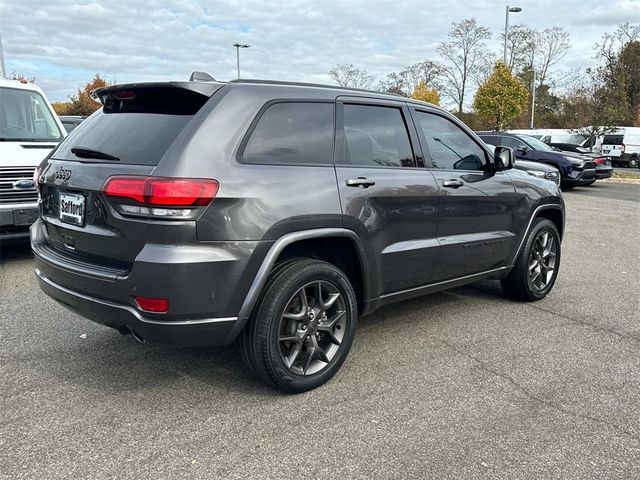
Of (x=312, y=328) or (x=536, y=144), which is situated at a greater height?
(x=536, y=144)

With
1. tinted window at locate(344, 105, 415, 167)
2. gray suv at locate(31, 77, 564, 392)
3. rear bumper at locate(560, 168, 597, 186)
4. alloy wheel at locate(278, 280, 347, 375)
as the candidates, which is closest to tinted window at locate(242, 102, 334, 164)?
gray suv at locate(31, 77, 564, 392)

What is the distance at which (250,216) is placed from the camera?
9.16ft

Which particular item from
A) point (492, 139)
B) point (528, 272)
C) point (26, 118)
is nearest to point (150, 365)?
point (528, 272)

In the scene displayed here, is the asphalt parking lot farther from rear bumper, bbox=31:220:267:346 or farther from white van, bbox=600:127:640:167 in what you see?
white van, bbox=600:127:640:167

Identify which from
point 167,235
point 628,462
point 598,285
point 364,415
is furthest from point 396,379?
point 598,285

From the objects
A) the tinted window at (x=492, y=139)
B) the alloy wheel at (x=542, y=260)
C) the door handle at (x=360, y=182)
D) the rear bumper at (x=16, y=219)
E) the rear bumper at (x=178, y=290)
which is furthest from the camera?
the tinted window at (x=492, y=139)

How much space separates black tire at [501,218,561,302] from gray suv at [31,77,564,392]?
1.16m

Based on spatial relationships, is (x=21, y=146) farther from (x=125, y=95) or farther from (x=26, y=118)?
(x=125, y=95)

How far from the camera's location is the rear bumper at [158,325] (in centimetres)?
271

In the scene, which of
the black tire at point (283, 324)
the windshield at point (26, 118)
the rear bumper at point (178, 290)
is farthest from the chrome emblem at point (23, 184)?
the black tire at point (283, 324)

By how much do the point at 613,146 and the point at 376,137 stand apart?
101 feet

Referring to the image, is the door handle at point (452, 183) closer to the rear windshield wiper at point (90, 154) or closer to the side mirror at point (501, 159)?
the side mirror at point (501, 159)

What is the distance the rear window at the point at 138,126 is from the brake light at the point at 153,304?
0.69 meters

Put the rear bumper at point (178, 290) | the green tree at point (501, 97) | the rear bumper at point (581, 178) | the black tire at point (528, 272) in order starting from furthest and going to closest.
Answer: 1. the green tree at point (501, 97)
2. the rear bumper at point (581, 178)
3. the black tire at point (528, 272)
4. the rear bumper at point (178, 290)
